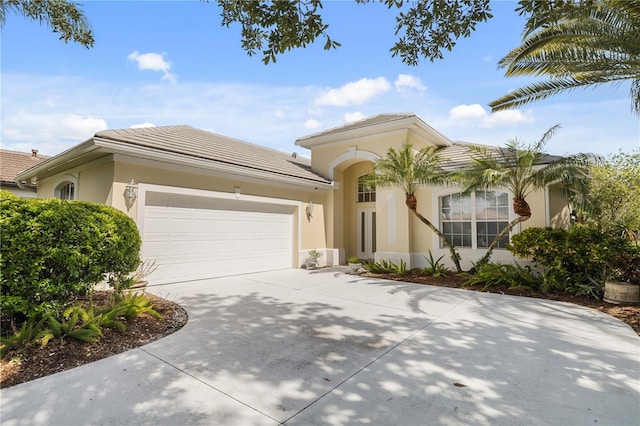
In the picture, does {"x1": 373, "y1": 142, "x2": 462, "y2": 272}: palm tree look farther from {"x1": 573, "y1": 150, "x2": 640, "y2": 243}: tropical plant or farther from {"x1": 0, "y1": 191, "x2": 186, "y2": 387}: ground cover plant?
{"x1": 0, "y1": 191, "x2": 186, "y2": 387}: ground cover plant

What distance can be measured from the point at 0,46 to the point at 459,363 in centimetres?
842

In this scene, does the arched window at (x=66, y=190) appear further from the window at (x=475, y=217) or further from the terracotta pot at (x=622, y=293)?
the terracotta pot at (x=622, y=293)

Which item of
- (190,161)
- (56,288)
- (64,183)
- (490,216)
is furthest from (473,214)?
(64,183)

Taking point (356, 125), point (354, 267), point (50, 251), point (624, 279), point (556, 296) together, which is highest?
point (356, 125)

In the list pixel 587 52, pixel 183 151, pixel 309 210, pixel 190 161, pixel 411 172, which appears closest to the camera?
pixel 587 52

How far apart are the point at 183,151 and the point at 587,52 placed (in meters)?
10.2

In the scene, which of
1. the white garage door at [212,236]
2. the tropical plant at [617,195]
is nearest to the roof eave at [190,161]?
the white garage door at [212,236]

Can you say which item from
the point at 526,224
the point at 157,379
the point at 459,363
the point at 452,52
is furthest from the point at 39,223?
the point at 526,224

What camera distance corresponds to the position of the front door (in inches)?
583

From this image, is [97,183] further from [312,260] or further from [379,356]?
[379,356]

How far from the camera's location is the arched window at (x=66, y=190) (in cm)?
1038

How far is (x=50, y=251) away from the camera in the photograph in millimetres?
4348

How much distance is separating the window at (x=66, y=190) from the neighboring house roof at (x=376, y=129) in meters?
8.98

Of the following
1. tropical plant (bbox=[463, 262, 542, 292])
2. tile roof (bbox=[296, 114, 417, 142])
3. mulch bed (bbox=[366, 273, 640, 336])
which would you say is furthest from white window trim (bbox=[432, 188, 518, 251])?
tile roof (bbox=[296, 114, 417, 142])
